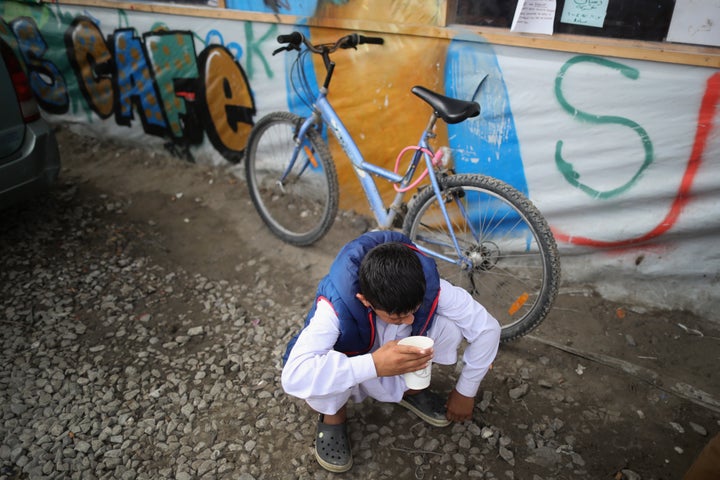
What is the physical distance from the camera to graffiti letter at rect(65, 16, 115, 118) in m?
4.71

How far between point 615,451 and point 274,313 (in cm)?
191

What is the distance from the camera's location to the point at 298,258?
11.6ft

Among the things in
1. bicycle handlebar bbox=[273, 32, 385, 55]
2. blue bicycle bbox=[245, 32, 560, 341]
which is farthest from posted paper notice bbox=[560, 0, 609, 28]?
bicycle handlebar bbox=[273, 32, 385, 55]

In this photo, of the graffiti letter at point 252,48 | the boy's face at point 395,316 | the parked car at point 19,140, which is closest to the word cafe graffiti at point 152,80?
the graffiti letter at point 252,48

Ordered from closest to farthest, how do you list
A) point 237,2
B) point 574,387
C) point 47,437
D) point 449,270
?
point 47,437 → point 574,387 → point 449,270 → point 237,2

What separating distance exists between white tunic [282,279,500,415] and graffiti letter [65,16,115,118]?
427cm

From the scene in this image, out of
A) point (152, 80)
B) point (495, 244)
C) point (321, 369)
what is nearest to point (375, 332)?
point (321, 369)

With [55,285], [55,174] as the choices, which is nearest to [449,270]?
[55,285]

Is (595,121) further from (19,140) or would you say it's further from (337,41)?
(19,140)

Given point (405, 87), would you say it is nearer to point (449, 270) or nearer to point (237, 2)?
point (449, 270)

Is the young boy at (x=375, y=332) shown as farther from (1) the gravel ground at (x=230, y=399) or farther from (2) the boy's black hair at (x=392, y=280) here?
(1) the gravel ground at (x=230, y=399)

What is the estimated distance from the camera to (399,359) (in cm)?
165

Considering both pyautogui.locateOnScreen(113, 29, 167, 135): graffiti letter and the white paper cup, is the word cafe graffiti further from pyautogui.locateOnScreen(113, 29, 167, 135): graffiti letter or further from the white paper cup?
the white paper cup

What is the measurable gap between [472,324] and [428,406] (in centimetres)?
54
